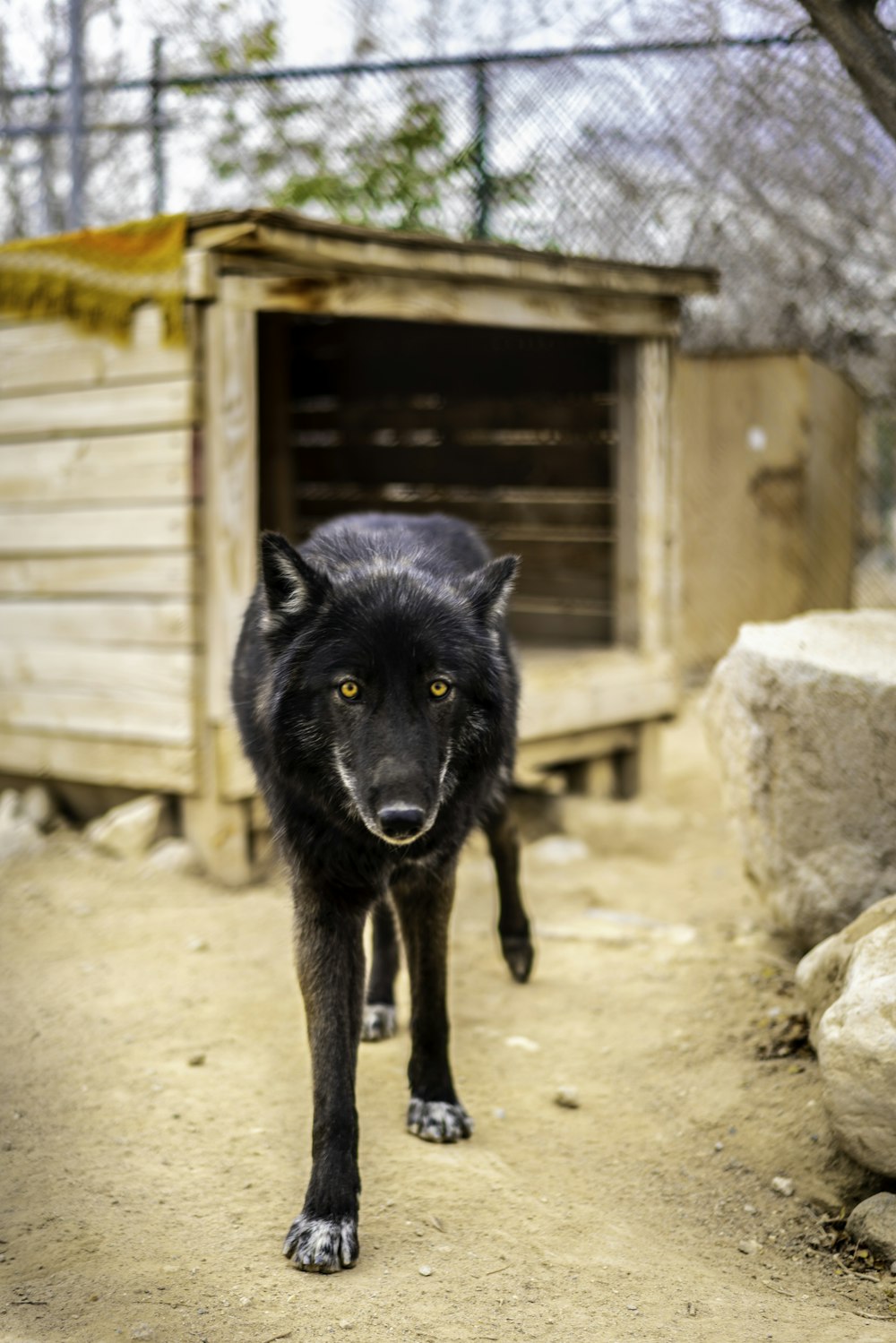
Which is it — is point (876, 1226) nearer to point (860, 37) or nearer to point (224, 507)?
point (860, 37)

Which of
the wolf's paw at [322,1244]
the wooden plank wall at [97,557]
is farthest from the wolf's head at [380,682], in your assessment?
the wooden plank wall at [97,557]

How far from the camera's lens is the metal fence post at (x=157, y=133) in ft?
23.3

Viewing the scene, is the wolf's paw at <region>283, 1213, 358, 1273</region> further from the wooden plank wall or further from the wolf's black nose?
the wooden plank wall

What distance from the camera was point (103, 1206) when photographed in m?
2.72

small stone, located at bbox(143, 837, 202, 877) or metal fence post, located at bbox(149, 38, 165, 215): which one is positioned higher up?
metal fence post, located at bbox(149, 38, 165, 215)

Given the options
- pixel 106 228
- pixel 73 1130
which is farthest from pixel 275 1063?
pixel 106 228

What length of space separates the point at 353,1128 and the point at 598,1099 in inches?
38.2

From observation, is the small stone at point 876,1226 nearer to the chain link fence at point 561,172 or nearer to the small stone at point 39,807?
the small stone at point 39,807

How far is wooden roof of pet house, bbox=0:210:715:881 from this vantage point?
15.5 ft

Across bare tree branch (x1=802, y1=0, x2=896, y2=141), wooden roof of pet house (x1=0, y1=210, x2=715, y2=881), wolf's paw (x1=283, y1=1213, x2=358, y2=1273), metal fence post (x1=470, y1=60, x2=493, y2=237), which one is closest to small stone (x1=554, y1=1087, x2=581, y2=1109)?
wolf's paw (x1=283, y1=1213, x2=358, y2=1273)

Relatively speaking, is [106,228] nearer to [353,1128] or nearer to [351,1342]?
[353,1128]

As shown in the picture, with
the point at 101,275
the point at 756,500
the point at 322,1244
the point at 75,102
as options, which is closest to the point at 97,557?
the point at 101,275

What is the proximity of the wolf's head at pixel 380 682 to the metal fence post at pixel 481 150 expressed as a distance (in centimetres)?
472

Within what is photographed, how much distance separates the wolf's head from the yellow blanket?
2.22m
